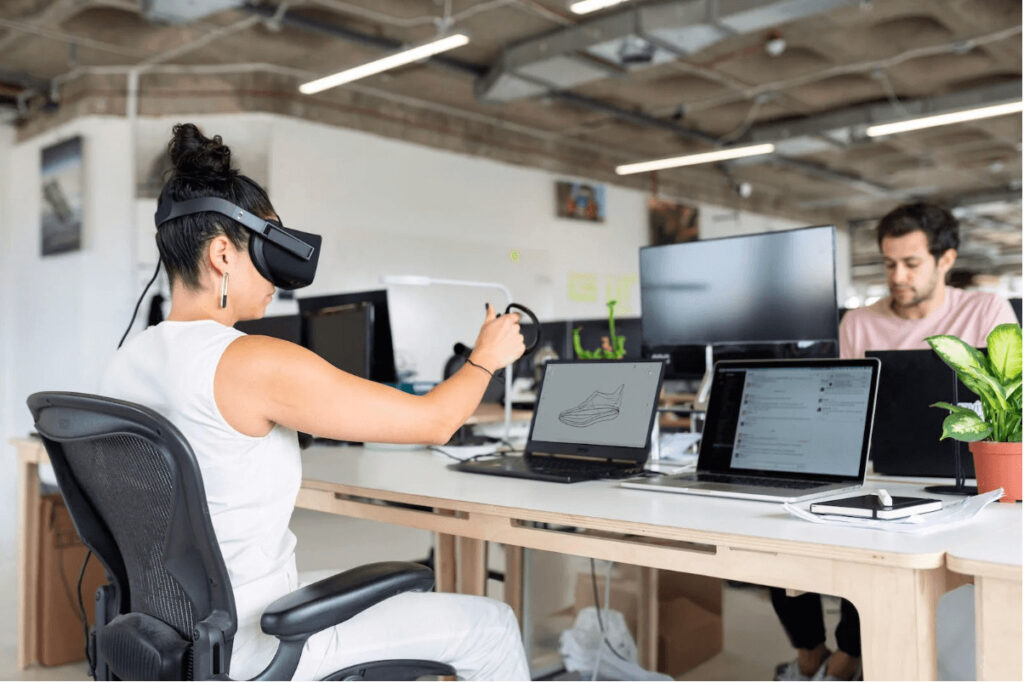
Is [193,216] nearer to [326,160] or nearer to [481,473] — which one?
[481,473]

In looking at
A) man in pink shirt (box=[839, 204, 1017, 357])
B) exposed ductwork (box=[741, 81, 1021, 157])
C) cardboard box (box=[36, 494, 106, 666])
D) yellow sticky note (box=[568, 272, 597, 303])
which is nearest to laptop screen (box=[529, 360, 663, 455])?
man in pink shirt (box=[839, 204, 1017, 357])

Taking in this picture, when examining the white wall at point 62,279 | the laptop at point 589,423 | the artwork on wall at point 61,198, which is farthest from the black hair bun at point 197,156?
the artwork on wall at point 61,198

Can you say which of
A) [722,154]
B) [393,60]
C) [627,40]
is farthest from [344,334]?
[722,154]

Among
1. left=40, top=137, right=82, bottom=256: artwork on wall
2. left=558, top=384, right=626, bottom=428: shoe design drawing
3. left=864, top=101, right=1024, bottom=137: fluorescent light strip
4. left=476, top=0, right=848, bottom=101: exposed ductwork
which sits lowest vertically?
left=558, top=384, right=626, bottom=428: shoe design drawing

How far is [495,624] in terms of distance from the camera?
1498 millimetres

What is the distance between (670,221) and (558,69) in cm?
429

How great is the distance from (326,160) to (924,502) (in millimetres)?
5938

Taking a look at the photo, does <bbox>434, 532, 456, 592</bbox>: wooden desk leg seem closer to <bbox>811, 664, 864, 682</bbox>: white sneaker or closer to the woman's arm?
the woman's arm

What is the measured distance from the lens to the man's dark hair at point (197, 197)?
1.42 meters

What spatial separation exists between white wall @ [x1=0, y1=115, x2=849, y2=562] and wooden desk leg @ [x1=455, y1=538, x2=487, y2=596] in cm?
419

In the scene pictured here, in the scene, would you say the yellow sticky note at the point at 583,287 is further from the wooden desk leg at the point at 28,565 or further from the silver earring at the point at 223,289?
the silver earring at the point at 223,289

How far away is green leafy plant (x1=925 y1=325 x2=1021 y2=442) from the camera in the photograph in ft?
5.14

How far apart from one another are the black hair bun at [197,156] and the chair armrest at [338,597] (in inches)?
26.6

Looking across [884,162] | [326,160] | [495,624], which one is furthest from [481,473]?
[884,162]
